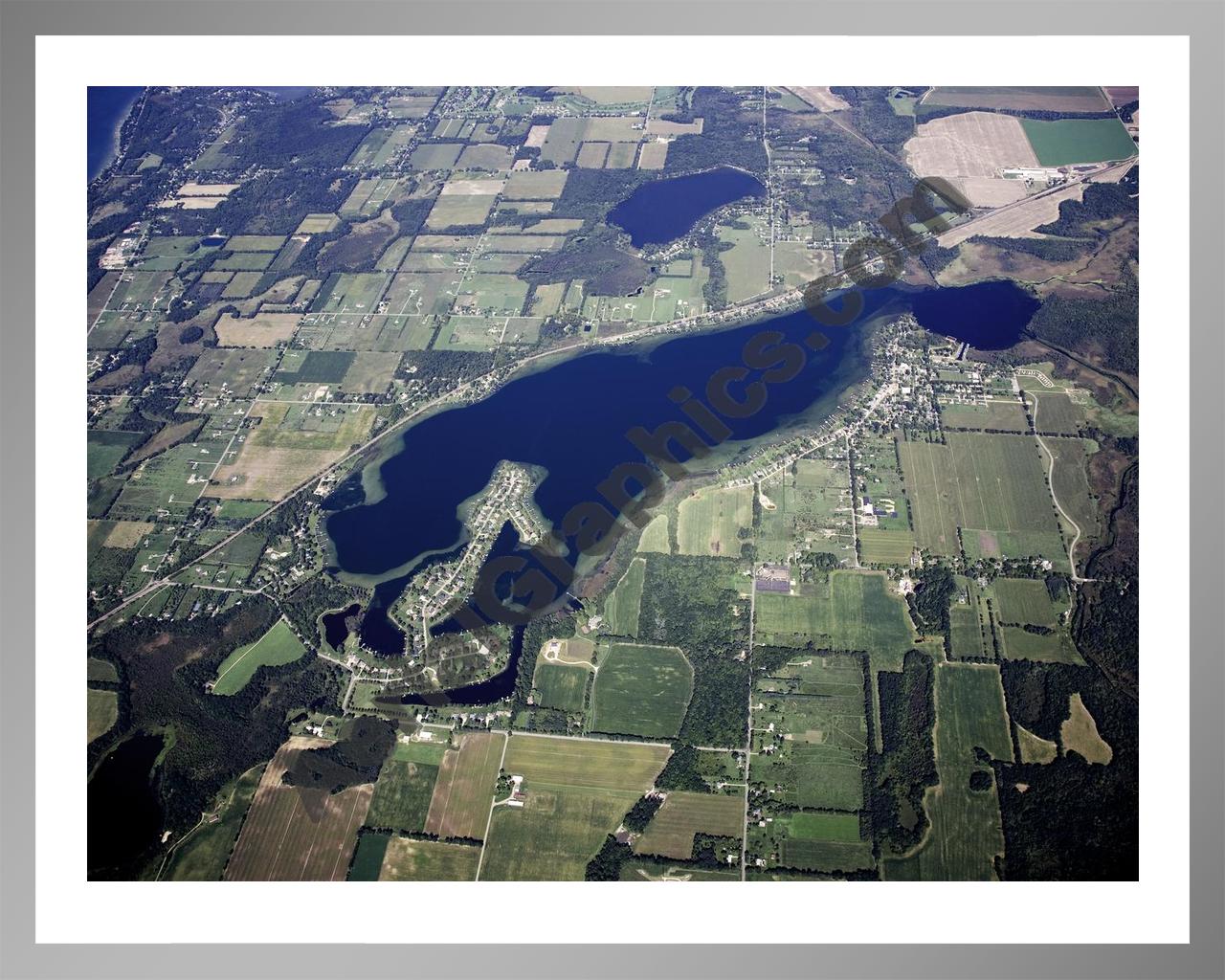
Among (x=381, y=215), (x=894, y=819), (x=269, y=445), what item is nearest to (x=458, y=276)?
(x=381, y=215)

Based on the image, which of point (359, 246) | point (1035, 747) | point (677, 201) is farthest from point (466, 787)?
point (677, 201)

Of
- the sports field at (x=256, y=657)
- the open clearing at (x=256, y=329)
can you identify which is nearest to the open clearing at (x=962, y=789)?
the sports field at (x=256, y=657)

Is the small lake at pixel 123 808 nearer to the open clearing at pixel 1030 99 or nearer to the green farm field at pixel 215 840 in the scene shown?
the green farm field at pixel 215 840

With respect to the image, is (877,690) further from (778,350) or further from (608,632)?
(778,350)

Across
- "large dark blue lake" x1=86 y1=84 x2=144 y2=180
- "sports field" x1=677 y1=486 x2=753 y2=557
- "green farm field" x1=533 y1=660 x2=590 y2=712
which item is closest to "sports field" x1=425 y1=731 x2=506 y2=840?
"green farm field" x1=533 y1=660 x2=590 y2=712

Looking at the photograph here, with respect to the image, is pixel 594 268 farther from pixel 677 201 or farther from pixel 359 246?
pixel 359 246

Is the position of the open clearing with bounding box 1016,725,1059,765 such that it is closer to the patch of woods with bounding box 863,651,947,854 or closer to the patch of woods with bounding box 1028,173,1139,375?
the patch of woods with bounding box 863,651,947,854
